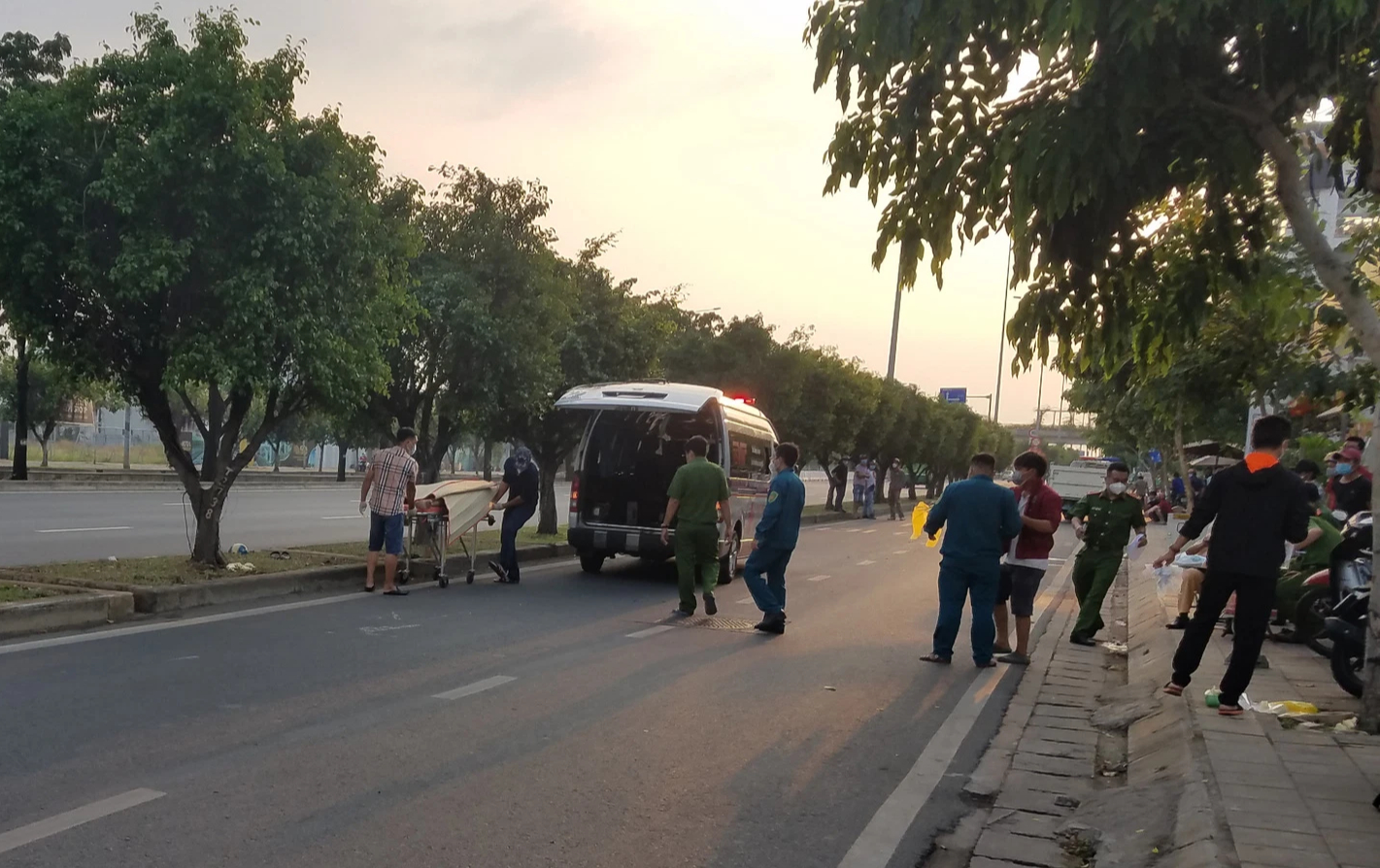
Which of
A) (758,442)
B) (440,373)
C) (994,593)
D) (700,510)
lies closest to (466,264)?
(440,373)

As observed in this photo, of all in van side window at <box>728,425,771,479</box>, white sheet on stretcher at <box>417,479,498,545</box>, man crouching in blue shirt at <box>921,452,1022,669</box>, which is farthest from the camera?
van side window at <box>728,425,771,479</box>

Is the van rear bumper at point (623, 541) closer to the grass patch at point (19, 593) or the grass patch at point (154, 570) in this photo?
the grass patch at point (154, 570)

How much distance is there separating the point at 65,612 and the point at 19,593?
667mm

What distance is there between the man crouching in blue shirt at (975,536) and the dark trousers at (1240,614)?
2.21m

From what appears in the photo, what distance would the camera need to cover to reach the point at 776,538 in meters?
11.0

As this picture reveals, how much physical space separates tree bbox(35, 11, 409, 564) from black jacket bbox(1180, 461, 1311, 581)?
Result: 8.15 m

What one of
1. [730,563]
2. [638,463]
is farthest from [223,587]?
[730,563]

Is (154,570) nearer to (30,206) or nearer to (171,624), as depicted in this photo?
(171,624)

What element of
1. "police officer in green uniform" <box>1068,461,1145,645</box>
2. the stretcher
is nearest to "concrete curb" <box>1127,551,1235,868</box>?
"police officer in green uniform" <box>1068,461,1145,645</box>

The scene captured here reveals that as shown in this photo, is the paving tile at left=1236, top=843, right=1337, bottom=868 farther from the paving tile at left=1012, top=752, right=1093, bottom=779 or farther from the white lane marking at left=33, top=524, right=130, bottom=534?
the white lane marking at left=33, top=524, right=130, bottom=534

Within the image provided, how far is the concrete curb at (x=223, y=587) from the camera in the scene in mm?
10039

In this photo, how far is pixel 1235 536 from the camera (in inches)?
284

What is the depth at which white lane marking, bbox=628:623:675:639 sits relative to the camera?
10.5 meters

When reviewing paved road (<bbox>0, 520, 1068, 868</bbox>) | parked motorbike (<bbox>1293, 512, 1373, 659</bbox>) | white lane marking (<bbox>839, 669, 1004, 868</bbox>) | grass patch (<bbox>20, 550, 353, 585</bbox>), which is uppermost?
parked motorbike (<bbox>1293, 512, 1373, 659</bbox>)
